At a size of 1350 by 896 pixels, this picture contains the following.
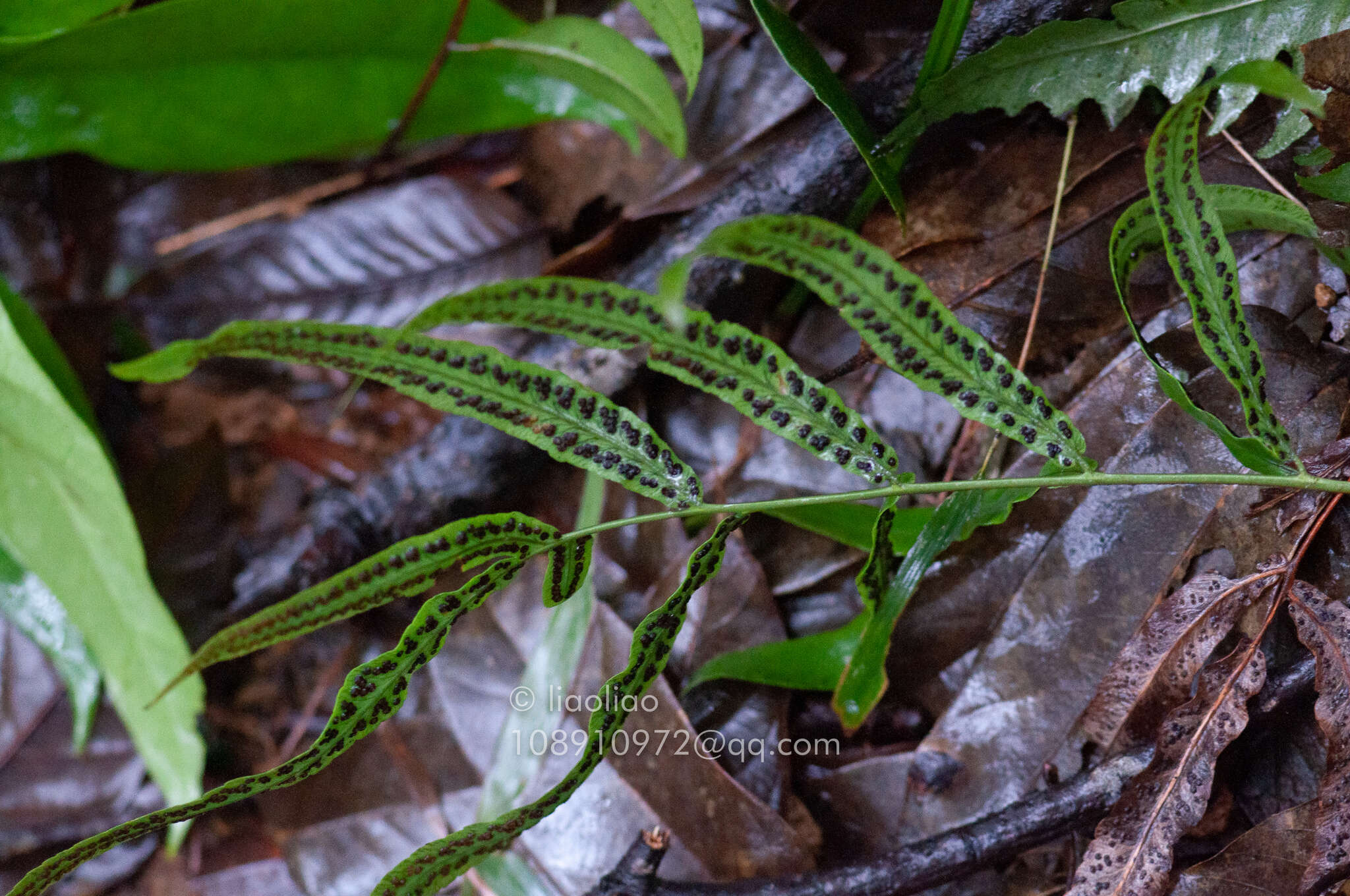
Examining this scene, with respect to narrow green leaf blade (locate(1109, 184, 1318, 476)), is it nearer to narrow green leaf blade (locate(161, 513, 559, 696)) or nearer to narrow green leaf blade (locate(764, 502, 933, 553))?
narrow green leaf blade (locate(764, 502, 933, 553))

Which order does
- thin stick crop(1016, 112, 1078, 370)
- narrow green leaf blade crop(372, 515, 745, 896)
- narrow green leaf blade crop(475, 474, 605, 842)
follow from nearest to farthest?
narrow green leaf blade crop(372, 515, 745, 896) → thin stick crop(1016, 112, 1078, 370) → narrow green leaf blade crop(475, 474, 605, 842)

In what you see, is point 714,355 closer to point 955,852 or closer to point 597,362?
point 597,362

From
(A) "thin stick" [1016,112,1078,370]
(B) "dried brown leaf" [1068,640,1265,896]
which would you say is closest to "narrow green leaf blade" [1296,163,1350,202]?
(A) "thin stick" [1016,112,1078,370]

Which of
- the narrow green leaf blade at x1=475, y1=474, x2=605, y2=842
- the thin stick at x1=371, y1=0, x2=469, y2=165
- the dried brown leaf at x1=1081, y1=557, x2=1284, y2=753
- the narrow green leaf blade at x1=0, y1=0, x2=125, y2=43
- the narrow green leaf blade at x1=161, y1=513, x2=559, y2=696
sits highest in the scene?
the narrow green leaf blade at x1=0, y1=0, x2=125, y2=43

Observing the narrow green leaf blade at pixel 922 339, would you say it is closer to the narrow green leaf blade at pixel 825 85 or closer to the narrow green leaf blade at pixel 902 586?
the narrow green leaf blade at pixel 902 586

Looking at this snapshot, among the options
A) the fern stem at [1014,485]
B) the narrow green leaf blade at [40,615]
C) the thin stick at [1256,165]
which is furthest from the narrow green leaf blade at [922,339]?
the narrow green leaf blade at [40,615]

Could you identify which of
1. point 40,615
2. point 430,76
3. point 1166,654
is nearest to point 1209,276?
point 1166,654
